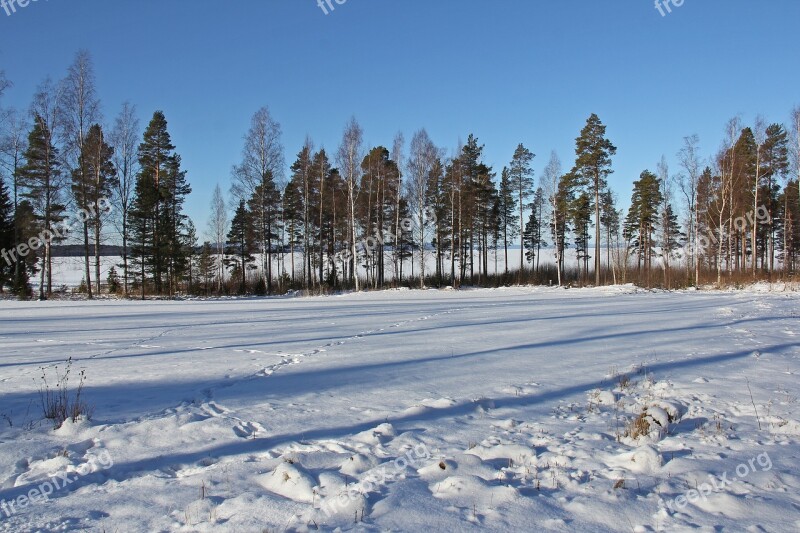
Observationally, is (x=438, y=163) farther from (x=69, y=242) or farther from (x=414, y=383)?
(x=414, y=383)

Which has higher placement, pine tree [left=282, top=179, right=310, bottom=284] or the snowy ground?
pine tree [left=282, top=179, right=310, bottom=284]

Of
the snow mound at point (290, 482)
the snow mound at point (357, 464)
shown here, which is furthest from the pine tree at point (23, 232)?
the snow mound at point (357, 464)

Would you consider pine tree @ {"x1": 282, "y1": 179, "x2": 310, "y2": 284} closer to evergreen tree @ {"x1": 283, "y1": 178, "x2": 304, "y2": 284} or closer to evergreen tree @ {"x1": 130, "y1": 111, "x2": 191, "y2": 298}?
evergreen tree @ {"x1": 283, "y1": 178, "x2": 304, "y2": 284}

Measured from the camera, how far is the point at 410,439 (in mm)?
3893

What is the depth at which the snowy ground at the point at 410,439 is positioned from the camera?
271 centimetres

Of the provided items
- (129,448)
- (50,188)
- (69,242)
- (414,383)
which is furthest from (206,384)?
(69,242)

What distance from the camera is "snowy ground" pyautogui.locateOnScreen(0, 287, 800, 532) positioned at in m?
2.71

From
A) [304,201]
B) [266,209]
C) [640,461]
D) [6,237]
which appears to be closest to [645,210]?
[304,201]

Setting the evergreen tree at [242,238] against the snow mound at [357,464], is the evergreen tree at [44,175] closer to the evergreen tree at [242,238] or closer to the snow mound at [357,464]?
the evergreen tree at [242,238]

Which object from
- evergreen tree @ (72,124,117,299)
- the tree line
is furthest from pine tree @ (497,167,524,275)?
evergreen tree @ (72,124,117,299)

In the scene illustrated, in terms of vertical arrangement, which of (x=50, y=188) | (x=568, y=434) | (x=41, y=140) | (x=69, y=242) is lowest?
(x=568, y=434)

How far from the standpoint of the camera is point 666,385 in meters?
5.47

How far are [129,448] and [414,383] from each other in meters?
3.16

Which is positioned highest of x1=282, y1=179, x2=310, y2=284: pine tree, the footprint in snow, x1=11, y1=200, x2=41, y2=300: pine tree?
x1=282, y1=179, x2=310, y2=284: pine tree
